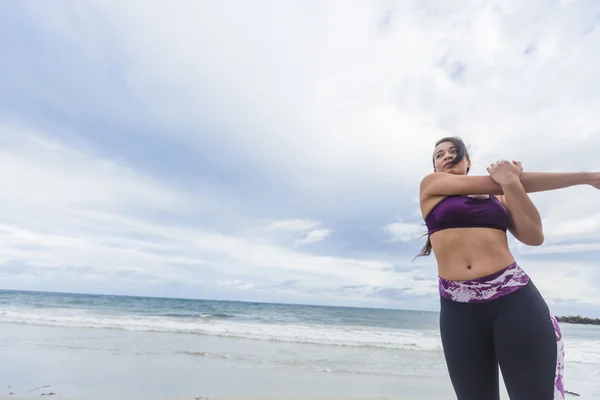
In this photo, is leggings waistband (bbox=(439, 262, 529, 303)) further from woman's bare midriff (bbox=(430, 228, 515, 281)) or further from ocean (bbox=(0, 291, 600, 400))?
ocean (bbox=(0, 291, 600, 400))

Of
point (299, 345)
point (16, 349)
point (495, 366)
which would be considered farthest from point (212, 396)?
point (299, 345)

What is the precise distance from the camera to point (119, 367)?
6.62m

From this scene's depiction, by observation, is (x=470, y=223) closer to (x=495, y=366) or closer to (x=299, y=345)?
(x=495, y=366)

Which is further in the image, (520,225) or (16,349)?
(16,349)

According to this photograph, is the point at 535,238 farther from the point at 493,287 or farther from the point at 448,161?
the point at 448,161

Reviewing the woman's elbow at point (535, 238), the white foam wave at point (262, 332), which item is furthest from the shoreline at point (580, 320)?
the woman's elbow at point (535, 238)

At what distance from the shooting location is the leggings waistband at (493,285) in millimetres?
1604

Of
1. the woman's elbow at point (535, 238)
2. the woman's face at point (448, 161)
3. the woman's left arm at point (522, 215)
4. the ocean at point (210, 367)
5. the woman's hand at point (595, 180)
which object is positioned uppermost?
the woman's face at point (448, 161)

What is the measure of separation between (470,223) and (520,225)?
0.76 ft

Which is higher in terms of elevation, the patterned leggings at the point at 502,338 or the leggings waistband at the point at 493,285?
the leggings waistband at the point at 493,285

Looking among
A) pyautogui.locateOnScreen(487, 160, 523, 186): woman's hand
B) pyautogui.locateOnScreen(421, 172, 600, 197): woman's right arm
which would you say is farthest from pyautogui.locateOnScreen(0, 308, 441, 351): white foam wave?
pyautogui.locateOnScreen(487, 160, 523, 186): woman's hand

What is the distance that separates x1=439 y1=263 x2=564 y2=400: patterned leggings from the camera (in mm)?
1484

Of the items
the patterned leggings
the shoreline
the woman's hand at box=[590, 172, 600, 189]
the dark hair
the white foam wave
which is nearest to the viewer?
the patterned leggings

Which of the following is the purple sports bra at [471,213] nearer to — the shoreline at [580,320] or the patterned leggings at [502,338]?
the patterned leggings at [502,338]
